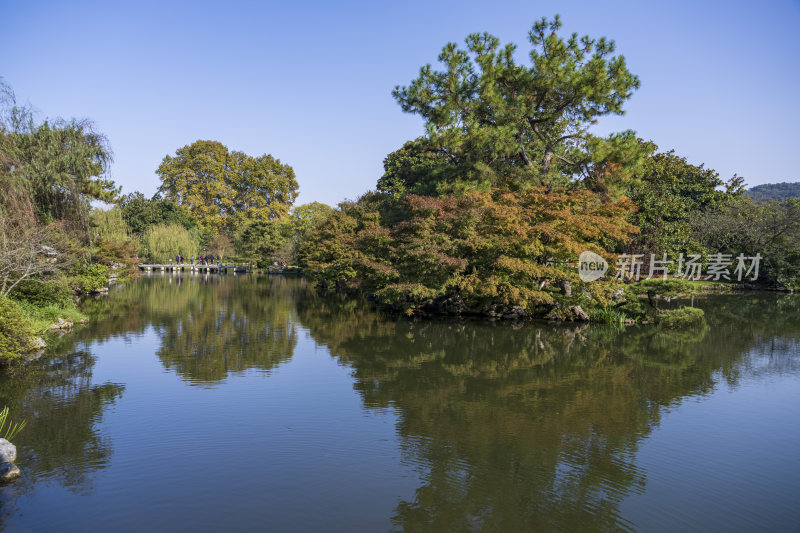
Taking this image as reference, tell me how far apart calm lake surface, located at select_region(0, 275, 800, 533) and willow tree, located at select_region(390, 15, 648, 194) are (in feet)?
24.9

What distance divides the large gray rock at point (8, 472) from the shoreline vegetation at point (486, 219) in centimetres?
457

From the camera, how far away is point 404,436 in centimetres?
617

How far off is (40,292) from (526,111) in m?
15.3

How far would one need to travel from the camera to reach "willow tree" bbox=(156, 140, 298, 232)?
5378cm

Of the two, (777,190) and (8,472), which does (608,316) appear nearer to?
(8,472)

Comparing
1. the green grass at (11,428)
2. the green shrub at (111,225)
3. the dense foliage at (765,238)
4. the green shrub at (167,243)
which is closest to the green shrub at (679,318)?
the dense foliage at (765,238)

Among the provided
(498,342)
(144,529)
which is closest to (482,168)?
(498,342)

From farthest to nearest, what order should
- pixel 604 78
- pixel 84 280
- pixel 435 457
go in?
pixel 84 280 → pixel 604 78 → pixel 435 457

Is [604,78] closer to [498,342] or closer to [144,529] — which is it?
[498,342]

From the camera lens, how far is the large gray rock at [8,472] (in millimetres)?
4836

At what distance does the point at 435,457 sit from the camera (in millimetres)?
5551

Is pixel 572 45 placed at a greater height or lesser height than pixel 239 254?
greater

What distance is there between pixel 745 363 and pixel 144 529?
431 inches

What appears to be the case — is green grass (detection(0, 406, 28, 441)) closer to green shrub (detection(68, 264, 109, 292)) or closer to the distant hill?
green shrub (detection(68, 264, 109, 292))
